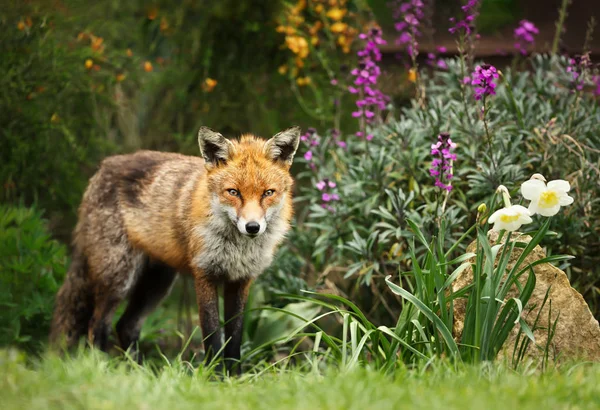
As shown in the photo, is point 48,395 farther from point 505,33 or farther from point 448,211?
point 505,33

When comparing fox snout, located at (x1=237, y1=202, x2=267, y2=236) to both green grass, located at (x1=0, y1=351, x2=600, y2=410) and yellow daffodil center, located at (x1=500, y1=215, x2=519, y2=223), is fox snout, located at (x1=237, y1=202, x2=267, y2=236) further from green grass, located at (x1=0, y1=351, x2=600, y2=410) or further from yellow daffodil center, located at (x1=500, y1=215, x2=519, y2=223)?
yellow daffodil center, located at (x1=500, y1=215, x2=519, y2=223)

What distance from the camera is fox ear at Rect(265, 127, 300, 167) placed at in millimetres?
4469

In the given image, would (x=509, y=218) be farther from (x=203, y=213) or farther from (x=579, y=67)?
(x=579, y=67)

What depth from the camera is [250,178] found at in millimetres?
4246

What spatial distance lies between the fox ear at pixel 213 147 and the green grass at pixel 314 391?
153 cm

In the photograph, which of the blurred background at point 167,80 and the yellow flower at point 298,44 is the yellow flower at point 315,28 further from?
the yellow flower at point 298,44

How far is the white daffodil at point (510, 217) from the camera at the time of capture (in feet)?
11.0

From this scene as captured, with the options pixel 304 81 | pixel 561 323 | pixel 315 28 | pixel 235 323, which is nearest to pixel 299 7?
pixel 315 28

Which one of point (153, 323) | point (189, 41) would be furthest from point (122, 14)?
point (153, 323)

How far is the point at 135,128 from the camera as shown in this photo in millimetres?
8695

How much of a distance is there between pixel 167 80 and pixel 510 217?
573cm

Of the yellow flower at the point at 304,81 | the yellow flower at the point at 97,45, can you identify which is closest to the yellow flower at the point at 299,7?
the yellow flower at the point at 304,81

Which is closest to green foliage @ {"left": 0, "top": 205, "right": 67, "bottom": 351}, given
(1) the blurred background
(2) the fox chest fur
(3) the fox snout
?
Answer: (1) the blurred background

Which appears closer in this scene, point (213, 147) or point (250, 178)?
point (250, 178)
